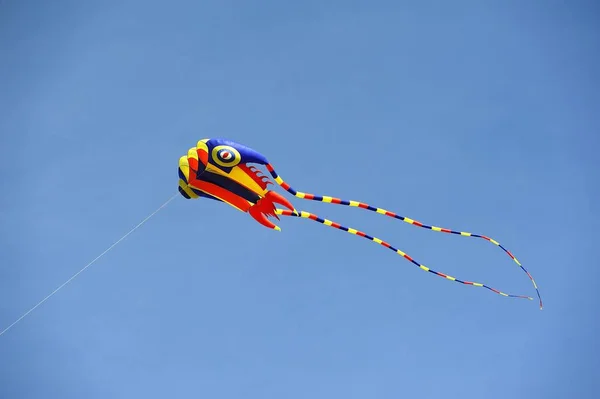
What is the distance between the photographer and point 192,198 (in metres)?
16.4

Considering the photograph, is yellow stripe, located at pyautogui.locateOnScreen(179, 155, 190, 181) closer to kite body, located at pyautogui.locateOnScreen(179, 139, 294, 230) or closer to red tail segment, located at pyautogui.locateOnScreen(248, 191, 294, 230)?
kite body, located at pyautogui.locateOnScreen(179, 139, 294, 230)

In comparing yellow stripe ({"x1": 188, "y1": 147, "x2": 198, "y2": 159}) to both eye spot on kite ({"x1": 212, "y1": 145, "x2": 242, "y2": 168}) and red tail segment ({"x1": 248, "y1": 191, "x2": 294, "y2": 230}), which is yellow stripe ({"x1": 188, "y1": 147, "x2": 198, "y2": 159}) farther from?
red tail segment ({"x1": 248, "y1": 191, "x2": 294, "y2": 230})

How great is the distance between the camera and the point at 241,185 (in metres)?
15.7

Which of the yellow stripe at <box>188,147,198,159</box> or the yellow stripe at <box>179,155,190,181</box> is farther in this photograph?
the yellow stripe at <box>179,155,190,181</box>

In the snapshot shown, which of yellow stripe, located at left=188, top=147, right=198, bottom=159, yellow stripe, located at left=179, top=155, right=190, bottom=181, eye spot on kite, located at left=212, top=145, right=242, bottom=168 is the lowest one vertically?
yellow stripe, located at left=179, top=155, right=190, bottom=181

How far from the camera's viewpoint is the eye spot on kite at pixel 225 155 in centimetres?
1528

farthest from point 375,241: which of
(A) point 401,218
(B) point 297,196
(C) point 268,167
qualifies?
(C) point 268,167

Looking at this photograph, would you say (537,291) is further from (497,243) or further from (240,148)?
(240,148)

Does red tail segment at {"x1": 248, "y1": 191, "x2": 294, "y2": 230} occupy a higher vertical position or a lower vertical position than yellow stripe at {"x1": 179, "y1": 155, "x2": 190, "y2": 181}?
higher

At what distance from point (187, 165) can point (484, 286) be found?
312 inches

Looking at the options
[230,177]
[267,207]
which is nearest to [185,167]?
[230,177]

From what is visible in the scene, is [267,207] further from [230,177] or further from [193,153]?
[193,153]

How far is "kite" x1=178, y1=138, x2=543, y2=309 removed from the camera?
50.4 feet

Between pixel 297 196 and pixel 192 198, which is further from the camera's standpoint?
pixel 192 198
